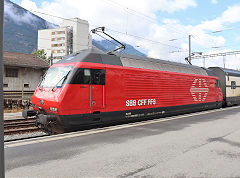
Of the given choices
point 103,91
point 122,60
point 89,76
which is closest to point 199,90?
point 122,60

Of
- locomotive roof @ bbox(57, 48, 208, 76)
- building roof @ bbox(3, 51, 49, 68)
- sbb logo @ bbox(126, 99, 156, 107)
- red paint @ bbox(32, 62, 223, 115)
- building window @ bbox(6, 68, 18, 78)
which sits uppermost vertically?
building roof @ bbox(3, 51, 49, 68)

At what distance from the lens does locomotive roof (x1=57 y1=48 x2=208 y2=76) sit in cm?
804

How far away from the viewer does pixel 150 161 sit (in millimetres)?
4504

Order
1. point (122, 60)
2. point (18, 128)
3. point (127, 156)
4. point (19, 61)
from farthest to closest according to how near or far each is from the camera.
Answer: point (19, 61)
point (18, 128)
point (122, 60)
point (127, 156)

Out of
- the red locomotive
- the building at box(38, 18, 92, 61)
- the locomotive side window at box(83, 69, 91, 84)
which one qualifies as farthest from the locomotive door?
the building at box(38, 18, 92, 61)

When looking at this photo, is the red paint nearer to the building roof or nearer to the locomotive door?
the locomotive door

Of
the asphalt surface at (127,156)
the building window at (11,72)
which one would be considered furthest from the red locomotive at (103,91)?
the building window at (11,72)

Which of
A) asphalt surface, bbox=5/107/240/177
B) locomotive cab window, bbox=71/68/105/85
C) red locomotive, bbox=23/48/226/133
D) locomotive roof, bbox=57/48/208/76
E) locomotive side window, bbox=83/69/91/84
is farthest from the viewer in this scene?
locomotive roof, bbox=57/48/208/76

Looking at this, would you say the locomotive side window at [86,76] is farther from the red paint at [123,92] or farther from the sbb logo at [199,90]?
the sbb logo at [199,90]

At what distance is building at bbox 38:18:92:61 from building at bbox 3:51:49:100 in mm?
65271

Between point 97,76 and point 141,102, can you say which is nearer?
point 97,76

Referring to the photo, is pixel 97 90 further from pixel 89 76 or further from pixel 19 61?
pixel 19 61

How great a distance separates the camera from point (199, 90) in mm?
14359

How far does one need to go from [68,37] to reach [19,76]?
73186 mm
